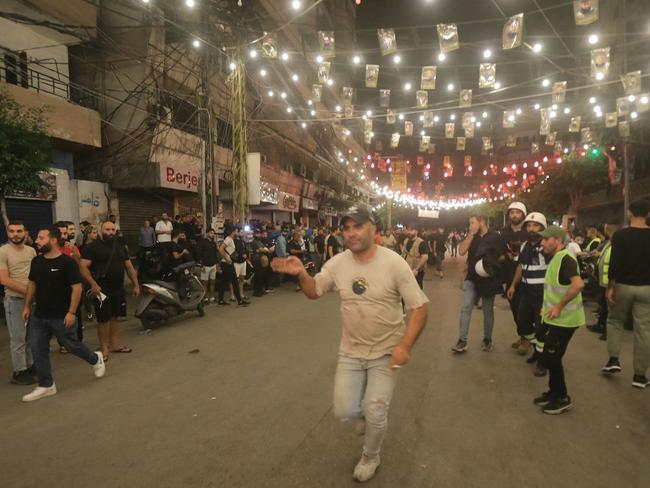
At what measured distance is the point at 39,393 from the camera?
4.41 meters

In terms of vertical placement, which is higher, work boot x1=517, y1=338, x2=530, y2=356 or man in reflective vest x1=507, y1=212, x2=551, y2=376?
man in reflective vest x1=507, y1=212, x2=551, y2=376

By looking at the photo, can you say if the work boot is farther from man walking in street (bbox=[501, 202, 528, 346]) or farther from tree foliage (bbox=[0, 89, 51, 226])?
tree foliage (bbox=[0, 89, 51, 226])

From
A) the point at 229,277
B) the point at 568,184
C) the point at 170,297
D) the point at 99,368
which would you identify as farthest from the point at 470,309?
the point at 568,184

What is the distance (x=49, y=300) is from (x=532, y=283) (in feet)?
18.9

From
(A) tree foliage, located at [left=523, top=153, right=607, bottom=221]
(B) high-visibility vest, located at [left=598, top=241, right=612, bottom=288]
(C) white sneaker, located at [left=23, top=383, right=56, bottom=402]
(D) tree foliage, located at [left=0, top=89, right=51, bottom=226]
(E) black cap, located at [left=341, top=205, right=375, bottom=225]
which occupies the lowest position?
(C) white sneaker, located at [left=23, top=383, right=56, bottom=402]

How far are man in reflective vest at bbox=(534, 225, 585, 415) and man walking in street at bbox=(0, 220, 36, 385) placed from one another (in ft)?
19.3

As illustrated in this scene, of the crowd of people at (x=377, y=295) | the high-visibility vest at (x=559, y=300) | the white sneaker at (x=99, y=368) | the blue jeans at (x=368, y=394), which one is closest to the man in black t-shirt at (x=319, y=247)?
the crowd of people at (x=377, y=295)

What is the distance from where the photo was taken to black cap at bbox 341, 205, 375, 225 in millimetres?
2838

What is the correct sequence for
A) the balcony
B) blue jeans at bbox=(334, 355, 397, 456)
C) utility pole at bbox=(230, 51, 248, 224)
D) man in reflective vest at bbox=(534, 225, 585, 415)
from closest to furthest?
1. blue jeans at bbox=(334, 355, 397, 456)
2. man in reflective vest at bbox=(534, 225, 585, 415)
3. the balcony
4. utility pole at bbox=(230, 51, 248, 224)

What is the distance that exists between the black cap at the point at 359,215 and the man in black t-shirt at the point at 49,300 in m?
3.51

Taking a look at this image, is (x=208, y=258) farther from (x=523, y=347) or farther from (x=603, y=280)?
(x=603, y=280)

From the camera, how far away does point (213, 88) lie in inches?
739

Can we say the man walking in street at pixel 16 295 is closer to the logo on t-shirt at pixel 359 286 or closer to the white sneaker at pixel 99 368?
the white sneaker at pixel 99 368

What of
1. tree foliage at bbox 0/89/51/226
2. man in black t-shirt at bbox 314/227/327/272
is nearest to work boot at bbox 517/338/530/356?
tree foliage at bbox 0/89/51/226
